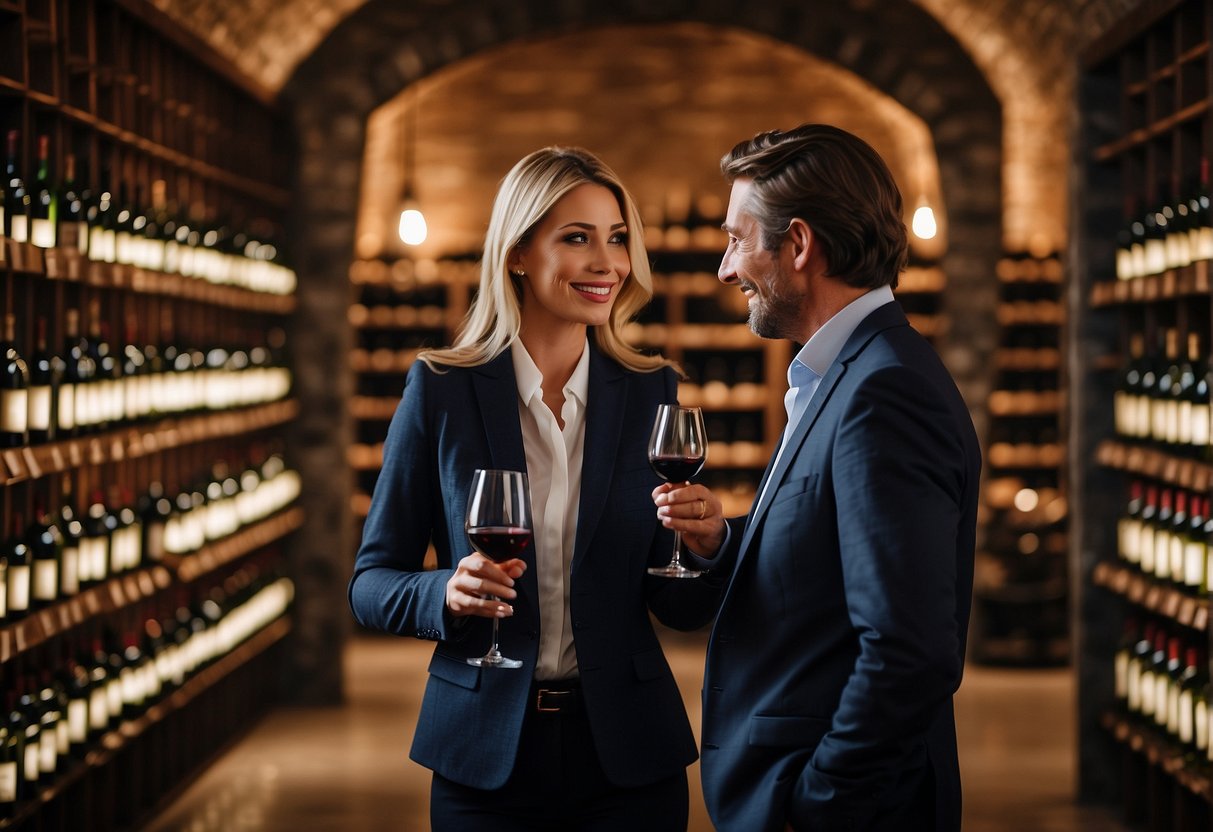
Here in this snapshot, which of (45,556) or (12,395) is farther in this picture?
(45,556)

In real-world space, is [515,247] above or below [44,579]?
above

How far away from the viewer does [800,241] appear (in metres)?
1.99

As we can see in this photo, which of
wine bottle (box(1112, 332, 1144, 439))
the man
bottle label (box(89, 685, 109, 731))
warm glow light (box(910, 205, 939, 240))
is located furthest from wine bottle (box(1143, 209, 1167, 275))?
bottle label (box(89, 685, 109, 731))

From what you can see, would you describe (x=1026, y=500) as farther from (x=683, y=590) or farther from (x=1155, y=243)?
(x=683, y=590)

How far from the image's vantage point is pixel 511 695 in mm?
2176

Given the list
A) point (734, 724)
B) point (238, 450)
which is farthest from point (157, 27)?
point (734, 724)

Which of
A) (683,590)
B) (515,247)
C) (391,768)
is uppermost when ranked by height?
(515,247)

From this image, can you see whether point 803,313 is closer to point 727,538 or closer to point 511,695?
point 727,538

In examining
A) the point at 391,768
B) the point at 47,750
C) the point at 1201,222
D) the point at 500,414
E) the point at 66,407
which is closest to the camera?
the point at 500,414

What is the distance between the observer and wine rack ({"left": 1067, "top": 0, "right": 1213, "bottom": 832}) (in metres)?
4.54

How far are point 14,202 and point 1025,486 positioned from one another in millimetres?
7023

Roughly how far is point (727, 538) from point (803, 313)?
0.40 metres

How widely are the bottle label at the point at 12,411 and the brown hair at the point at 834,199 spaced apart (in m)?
2.55

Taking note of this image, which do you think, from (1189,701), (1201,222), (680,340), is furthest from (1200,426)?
(680,340)
